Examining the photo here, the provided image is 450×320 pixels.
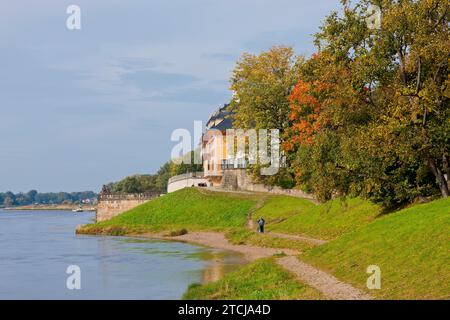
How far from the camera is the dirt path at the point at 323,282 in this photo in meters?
26.5

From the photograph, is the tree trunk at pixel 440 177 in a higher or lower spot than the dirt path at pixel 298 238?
higher

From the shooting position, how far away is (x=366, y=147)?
148 ft

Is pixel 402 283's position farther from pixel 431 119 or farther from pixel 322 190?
pixel 322 190

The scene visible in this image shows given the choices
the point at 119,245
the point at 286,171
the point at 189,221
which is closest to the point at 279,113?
the point at 286,171

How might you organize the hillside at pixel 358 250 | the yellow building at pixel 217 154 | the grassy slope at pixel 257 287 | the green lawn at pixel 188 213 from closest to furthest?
the hillside at pixel 358 250, the grassy slope at pixel 257 287, the green lawn at pixel 188 213, the yellow building at pixel 217 154

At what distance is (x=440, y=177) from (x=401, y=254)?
53.4ft

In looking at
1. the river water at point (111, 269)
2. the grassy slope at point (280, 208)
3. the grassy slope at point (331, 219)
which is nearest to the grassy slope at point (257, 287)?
the river water at point (111, 269)

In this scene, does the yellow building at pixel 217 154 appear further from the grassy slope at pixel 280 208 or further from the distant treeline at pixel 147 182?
the distant treeline at pixel 147 182

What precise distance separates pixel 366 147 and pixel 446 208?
11.2m

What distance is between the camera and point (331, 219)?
57719mm

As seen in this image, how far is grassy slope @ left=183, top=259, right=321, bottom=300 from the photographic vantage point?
28328 mm

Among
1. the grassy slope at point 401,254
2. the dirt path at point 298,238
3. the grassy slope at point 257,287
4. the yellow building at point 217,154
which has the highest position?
the yellow building at point 217,154

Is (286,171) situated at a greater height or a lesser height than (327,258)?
greater

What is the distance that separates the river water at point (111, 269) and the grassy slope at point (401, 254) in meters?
7.87
